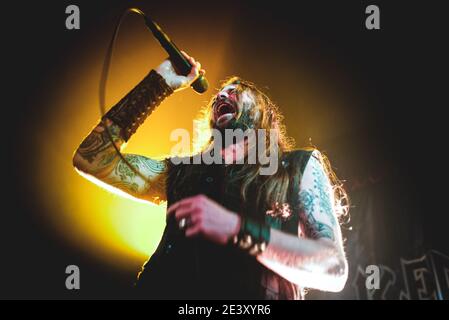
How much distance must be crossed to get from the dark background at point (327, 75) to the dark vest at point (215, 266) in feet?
2.82

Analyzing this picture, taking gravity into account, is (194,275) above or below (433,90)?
below

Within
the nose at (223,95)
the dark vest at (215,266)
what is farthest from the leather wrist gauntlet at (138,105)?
the dark vest at (215,266)

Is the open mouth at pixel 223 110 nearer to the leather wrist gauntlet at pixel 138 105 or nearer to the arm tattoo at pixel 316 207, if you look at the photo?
the leather wrist gauntlet at pixel 138 105

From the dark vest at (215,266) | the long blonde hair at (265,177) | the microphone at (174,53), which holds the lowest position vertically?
the dark vest at (215,266)

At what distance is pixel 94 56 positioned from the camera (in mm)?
2254

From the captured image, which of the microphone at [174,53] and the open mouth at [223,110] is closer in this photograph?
the microphone at [174,53]

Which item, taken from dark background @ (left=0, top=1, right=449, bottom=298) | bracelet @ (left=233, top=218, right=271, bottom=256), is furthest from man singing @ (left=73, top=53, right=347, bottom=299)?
dark background @ (left=0, top=1, right=449, bottom=298)

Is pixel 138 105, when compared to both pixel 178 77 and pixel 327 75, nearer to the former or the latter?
pixel 178 77

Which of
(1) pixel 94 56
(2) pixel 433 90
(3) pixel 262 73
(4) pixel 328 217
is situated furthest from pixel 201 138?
(2) pixel 433 90

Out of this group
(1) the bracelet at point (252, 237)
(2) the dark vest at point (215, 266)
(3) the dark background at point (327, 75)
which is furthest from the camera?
(3) the dark background at point (327, 75)

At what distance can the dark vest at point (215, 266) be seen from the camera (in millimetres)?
1329

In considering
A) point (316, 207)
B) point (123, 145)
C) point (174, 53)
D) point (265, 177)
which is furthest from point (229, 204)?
point (174, 53)
